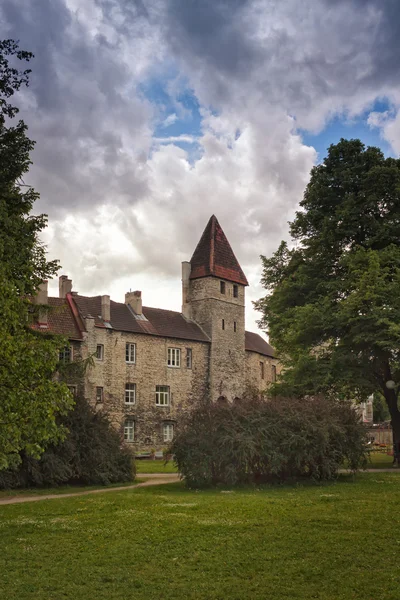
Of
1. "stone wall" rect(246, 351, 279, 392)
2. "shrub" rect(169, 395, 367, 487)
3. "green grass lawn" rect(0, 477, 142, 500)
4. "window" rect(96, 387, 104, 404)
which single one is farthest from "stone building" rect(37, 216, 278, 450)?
"shrub" rect(169, 395, 367, 487)

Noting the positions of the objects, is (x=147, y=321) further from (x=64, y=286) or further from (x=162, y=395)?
(x=64, y=286)

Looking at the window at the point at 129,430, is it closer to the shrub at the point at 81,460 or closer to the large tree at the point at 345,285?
the large tree at the point at 345,285

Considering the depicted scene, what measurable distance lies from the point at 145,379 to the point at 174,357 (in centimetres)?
348

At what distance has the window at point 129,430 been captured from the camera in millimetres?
44562

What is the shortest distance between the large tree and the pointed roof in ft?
69.7

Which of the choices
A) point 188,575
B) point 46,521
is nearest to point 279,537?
point 188,575

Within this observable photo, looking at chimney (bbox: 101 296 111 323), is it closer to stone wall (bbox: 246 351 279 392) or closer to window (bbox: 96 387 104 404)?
window (bbox: 96 387 104 404)

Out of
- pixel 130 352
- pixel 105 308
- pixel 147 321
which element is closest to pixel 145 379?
pixel 130 352

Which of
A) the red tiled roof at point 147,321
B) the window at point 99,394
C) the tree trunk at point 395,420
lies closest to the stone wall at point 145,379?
the window at point 99,394

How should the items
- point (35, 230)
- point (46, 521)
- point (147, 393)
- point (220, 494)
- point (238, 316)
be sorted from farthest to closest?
point (238, 316), point (147, 393), point (35, 230), point (220, 494), point (46, 521)

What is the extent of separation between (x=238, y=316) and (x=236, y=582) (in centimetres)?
4637

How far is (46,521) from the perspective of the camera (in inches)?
521

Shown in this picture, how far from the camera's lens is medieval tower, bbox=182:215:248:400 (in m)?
51.8

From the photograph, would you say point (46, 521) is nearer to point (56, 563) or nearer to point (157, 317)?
point (56, 563)
